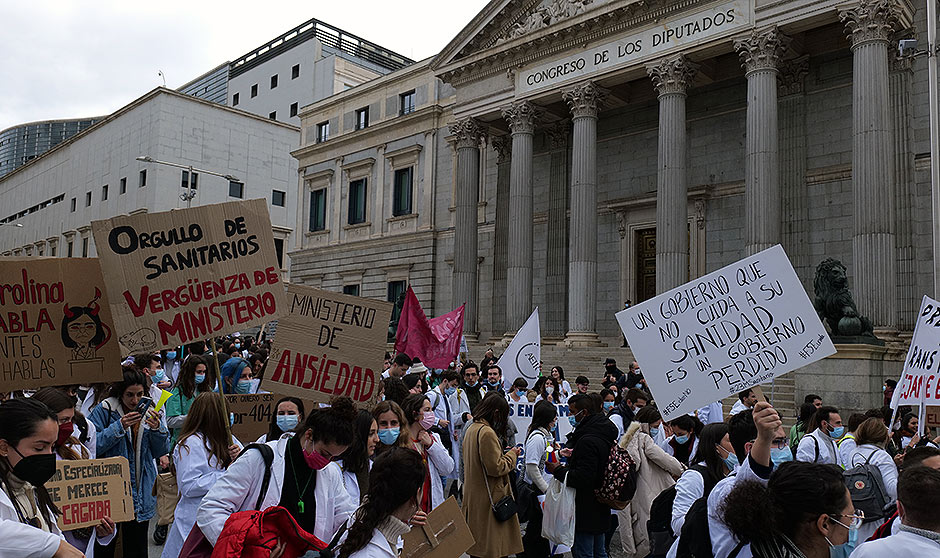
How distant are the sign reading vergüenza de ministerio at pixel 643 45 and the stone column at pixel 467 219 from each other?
2.95 meters

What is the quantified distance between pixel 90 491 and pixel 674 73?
71.4 feet

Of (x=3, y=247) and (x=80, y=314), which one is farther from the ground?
(x=3, y=247)

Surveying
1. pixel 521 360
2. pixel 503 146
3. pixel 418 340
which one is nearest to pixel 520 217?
pixel 503 146

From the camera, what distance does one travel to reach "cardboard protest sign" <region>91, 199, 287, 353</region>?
537 cm

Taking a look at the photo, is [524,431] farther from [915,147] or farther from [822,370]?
[915,147]

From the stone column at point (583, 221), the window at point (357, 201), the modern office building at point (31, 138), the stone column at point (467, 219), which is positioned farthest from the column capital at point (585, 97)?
the modern office building at point (31, 138)

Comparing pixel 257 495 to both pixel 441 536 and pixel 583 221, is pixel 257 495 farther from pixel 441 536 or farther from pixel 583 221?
pixel 583 221

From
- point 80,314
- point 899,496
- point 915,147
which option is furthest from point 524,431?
point 915,147

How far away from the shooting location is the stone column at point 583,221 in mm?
24922

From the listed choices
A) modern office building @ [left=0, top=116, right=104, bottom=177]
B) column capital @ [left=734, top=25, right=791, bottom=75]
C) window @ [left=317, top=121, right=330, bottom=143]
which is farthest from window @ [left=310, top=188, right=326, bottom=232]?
modern office building @ [left=0, top=116, right=104, bottom=177]

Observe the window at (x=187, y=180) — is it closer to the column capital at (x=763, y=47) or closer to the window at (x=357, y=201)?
the window at (x=357, y=201)

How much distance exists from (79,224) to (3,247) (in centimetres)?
2175

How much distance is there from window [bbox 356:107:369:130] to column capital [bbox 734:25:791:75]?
69.0ft

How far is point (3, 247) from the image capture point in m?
75.4
